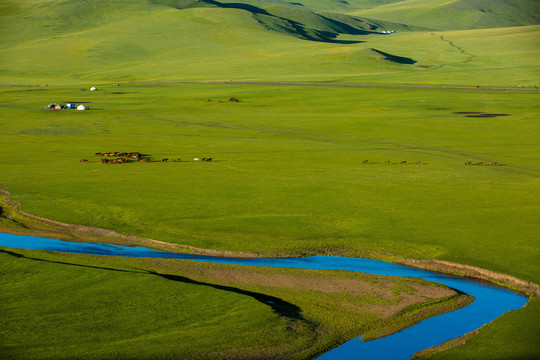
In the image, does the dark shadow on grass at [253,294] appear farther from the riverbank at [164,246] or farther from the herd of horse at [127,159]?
the herd of horse at [127,159]

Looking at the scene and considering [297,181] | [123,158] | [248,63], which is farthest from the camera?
[248,63]

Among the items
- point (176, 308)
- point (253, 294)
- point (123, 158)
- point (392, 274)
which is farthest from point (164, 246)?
point (123, 158)

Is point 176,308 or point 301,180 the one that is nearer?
point 176,308

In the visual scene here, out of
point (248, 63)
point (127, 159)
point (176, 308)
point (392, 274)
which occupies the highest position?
point (176, 308)

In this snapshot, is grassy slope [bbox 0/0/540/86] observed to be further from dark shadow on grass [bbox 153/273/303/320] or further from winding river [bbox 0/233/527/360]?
dark shadow on grass [bbox 153/273/303/320]

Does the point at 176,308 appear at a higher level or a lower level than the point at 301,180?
higher

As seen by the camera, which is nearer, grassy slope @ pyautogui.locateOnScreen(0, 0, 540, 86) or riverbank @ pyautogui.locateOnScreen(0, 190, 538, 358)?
riverbank @ pyautogui.locateOnScreen(0, 190, 538, 358)

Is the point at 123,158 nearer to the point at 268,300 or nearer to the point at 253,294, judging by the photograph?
the point at 253,294

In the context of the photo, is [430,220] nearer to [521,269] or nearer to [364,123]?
[521,269]

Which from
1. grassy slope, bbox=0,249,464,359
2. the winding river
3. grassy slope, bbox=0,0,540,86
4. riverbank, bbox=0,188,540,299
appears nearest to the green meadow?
Result: grassy slope, bbox=0,249,464,359

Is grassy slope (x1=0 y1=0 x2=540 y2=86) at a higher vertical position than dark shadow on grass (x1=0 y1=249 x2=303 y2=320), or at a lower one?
lower
